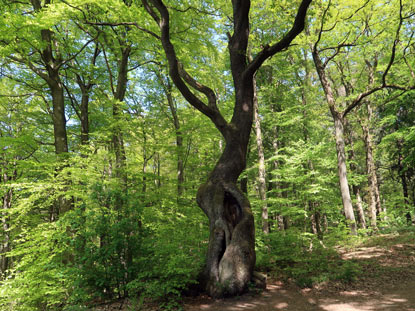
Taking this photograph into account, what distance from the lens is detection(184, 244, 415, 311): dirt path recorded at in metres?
4.04

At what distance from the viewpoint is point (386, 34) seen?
9.27 m

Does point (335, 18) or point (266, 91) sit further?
point (266, 91)

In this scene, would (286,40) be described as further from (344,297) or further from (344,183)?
(344,183)

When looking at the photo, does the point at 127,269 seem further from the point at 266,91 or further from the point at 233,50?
the point at 266,91

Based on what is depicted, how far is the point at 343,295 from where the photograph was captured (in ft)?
15.1

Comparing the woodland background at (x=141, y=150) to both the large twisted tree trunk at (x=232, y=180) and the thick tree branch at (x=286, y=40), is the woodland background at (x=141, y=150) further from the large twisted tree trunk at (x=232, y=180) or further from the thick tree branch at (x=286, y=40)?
the thick tree branch at (x=286, y=40)

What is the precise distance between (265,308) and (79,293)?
3498 mm

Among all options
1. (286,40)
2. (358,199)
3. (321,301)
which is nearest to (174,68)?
(286,40)

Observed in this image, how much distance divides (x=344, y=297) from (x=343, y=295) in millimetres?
132

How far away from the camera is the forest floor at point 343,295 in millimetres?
4070

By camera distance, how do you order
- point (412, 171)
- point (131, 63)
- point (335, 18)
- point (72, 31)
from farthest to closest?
point (412, 171)
point (131, 63)
point (72, 31)
point (335, 18)

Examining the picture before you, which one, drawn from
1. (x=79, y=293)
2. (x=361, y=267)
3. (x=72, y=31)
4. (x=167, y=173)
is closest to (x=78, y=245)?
(x=79, y=293)

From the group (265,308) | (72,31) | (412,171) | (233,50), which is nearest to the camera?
(265,308)

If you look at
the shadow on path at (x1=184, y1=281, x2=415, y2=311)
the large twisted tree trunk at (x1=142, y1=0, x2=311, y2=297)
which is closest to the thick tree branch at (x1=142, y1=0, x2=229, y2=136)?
the large twisted tree trunk at (x1=142, y1=0, x2=311, y2=297)
